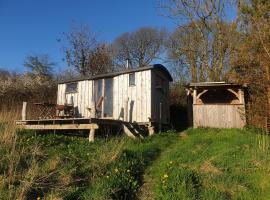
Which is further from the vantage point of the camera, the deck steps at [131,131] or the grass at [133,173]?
the deck steps at [131,131]

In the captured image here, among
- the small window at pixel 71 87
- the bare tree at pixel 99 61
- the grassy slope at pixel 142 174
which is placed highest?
the bare tree at pixel 99 61

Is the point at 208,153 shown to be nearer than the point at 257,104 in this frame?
Yes

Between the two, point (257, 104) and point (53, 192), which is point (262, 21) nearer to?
point (257, 104)

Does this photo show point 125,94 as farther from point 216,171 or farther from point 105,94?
point 216,171

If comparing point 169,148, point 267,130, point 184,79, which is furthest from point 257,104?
point 184,79

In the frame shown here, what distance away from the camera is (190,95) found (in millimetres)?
18938

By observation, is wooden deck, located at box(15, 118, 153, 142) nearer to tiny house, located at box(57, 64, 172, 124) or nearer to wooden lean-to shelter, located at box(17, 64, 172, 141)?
wooden lean-to shelter, located at box(17, 64, 172, 141)

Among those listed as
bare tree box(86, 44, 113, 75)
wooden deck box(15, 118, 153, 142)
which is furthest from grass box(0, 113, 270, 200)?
bare tree box(86, 44, 113, 75)

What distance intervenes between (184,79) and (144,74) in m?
11.5

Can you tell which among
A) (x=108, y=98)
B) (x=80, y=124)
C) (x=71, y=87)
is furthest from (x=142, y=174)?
(x=71, y=87)

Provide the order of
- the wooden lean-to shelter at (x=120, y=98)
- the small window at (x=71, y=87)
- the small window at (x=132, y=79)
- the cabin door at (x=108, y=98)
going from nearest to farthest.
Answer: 1. the wooden lean-to shelter at (x=120, y=98)
2. the small window at (x=132, y=79)
3. the cabin door at (x=108, y=98)
4. the small window at (x=71, y=87)

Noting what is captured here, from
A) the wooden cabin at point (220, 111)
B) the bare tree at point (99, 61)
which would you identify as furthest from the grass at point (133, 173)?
the bare tree at point (99, 61)

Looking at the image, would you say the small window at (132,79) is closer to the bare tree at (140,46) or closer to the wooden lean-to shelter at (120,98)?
the wooden lean-to shelter at (120,98)

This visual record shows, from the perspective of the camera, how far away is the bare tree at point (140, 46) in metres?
34.4
